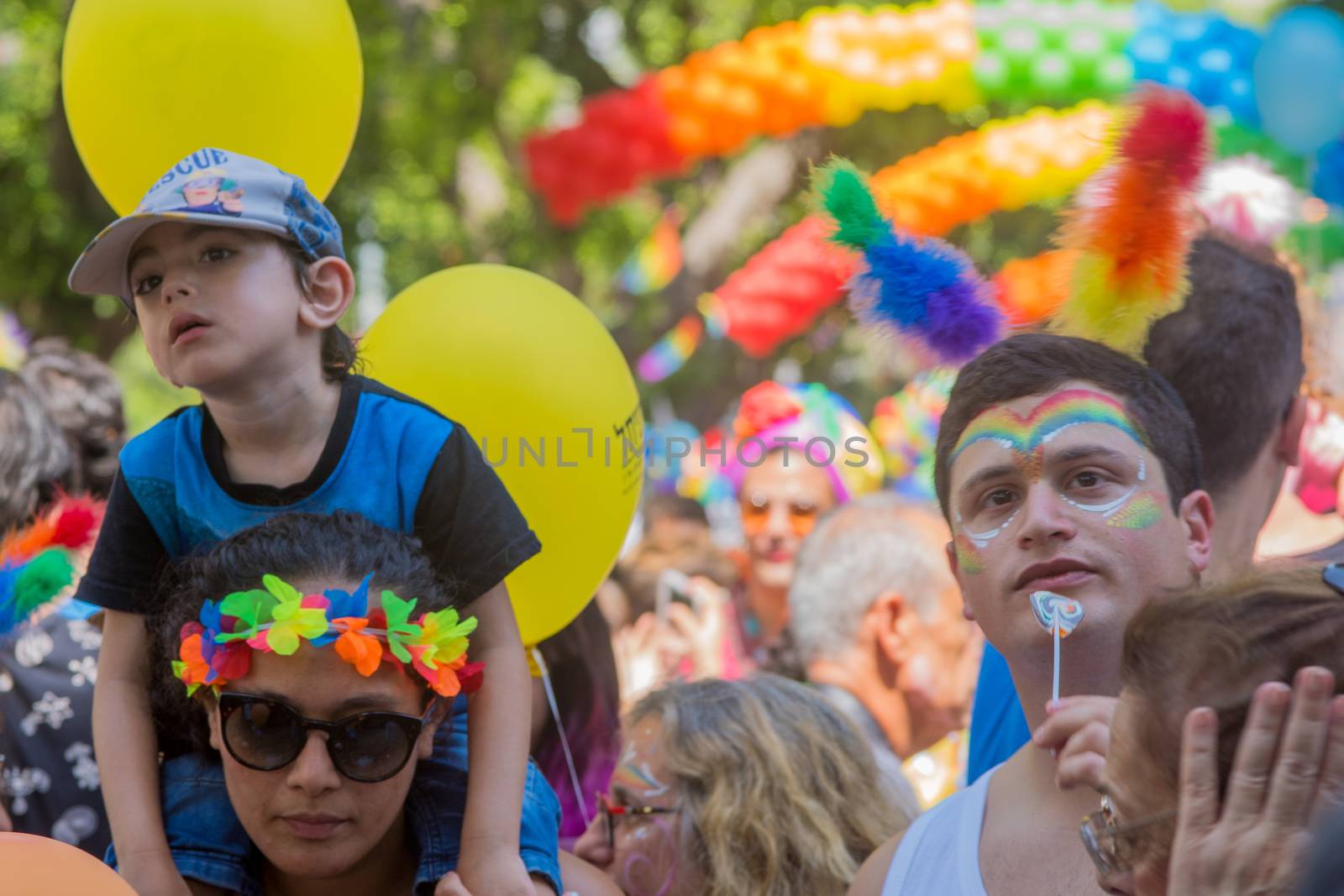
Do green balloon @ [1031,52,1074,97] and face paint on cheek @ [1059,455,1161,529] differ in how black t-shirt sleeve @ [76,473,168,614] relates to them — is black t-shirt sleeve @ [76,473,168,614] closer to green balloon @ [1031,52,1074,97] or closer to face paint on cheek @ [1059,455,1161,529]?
face paint on cheek @ [1059,455,1161,529]

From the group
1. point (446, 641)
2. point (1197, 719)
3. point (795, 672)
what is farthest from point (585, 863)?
point (795, 672)

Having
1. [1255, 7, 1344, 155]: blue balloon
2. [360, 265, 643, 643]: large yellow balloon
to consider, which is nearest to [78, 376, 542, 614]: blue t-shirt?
[360, 265, 643, 643]: large yellow balloon

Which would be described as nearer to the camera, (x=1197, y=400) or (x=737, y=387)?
(x=1197, y=400)

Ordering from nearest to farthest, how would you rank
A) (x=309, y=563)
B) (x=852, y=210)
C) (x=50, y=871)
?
(x=50, y=871) < (x=309, y=563) < (x=852, y=210)

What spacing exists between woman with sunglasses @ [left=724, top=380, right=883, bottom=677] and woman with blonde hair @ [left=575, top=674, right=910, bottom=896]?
2.35 m

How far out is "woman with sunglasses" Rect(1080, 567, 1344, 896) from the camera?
5.02ft

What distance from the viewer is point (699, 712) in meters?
3.13

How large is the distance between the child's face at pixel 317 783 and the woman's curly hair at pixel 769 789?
2.76 ft

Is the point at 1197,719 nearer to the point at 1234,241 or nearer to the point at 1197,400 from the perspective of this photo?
the point at 1197,400

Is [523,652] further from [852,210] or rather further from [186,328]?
[852,210]

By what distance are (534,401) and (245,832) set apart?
93 cm

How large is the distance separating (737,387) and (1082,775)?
11.3m

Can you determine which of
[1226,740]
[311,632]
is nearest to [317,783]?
[311,632]

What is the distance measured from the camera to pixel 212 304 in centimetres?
241
